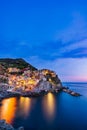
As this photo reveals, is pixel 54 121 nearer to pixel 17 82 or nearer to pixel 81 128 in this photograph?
pixel 81 128

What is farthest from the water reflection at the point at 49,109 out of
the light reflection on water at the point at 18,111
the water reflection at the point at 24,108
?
the water reflection at the point at 24,108

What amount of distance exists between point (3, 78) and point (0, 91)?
74.9 ft

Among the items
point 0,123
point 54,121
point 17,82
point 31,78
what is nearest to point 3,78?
point 17,82

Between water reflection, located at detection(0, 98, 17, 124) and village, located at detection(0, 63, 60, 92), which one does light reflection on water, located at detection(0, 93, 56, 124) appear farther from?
village, located at detection(0, 63, 60, 92)

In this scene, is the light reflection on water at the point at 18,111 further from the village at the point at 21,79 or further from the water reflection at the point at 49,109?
the village at the point at 21,79

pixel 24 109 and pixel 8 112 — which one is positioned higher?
pixel 24 109

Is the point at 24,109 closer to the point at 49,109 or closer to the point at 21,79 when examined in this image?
the point at 49,109

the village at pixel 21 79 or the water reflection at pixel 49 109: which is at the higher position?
the village at pixel 21 79

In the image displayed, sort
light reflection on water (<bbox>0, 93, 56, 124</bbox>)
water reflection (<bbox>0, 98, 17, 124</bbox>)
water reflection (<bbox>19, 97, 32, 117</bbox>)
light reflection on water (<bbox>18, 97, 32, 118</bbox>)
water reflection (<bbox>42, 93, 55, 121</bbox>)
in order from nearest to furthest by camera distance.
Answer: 1. water reflection (<bbox>0, 98, 17, 124</bbox>)
2. light reflection on water (<bbox>0, 93, 56, 124</bbox>)
3. water reflection (<bbox>42, 93, 55, 121</bbox>)
4. light reflection on water (<bbox>18, 97, 32, 118</bbox>)
5. water reflection (<bbox>19, 97, 32, 117</bbox>)

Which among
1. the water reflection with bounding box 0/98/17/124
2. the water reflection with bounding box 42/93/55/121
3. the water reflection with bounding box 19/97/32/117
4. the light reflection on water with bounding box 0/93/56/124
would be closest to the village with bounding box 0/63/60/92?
the water reflection with bounding box 42/93/55/121

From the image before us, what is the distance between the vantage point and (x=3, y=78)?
143m

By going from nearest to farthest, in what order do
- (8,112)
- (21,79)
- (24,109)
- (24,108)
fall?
1. (8,112)
2. (24,109)
3. (24,108)
4. (21,79)

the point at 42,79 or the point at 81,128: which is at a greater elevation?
the point at 42,79

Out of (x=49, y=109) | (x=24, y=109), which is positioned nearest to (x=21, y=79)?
(x=49, y=109)
